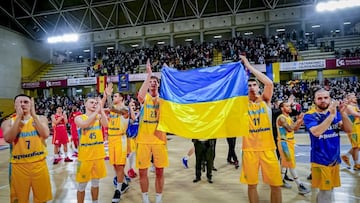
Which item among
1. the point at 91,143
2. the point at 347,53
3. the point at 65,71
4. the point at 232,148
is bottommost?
the point at 232,148

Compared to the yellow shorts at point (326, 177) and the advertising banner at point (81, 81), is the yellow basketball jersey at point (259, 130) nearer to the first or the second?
the yellow shorts at point (326, 177)

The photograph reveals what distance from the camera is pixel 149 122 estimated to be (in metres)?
3.91

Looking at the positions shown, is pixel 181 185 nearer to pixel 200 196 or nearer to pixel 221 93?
pixel 200 196

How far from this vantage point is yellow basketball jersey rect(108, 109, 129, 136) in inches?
181

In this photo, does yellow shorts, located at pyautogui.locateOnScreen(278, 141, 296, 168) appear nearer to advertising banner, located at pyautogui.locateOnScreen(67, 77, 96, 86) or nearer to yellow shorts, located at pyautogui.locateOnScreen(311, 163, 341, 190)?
yellow shorts, located at pyautogui.locateOnScreen(311, 163, 341, 190)

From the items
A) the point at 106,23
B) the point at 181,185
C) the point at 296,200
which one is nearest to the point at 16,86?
the point at 106,23

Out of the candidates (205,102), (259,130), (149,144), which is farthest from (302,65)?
(149,144)

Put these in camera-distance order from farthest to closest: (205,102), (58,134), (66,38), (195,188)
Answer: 1. (66,38)
2. (58,134)
3. (195,188)
4. (205,102)

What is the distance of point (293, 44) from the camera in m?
21.4

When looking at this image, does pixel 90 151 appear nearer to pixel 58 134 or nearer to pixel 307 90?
pixel 58 134

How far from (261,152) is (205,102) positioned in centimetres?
107

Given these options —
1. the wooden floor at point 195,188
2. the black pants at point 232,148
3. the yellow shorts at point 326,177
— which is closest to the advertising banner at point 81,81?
the wooden floor at point 195,188

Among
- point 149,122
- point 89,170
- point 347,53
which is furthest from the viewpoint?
point 347,53

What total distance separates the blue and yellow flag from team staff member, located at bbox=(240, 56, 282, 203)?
0.41ft
